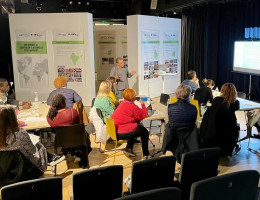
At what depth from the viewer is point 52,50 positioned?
315 inches

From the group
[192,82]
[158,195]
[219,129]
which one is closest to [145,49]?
[192,82]

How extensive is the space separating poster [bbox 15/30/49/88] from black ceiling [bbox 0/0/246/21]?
1.29 metres

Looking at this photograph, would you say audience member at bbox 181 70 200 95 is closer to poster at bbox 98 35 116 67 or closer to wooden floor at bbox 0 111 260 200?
wooden floor at bbox 0 111 260 200

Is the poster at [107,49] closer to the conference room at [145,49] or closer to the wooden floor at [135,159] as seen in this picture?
the conference room at [145,49]

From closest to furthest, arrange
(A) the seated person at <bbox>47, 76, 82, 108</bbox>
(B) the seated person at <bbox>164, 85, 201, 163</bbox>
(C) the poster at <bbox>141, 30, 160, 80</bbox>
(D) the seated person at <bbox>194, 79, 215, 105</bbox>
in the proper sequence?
(B) the seated person at <bbox>164, 85, 201, 163</bbox> → (A) the seated person at <bbox>47, 76, 82, 108</bbox> → (D) the seated person at <bbox>194, 79, 215, 105</bbox> → (C) the poster at <bbox>141, 30, 160, 80</bbox>

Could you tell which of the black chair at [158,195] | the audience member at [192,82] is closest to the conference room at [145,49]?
the audience member at [192,82]

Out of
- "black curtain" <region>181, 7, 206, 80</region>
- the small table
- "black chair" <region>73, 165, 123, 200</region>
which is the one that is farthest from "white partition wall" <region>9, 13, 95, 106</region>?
"black chair" <region>73, 165, 123, 200</region>

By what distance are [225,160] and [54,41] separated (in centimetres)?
548

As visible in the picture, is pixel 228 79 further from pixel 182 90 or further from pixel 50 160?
pixel 50 160

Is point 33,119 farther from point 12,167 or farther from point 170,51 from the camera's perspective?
point 170,51

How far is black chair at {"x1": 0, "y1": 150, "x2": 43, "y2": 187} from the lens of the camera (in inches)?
117

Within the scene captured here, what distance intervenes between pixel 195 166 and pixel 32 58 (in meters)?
6.44

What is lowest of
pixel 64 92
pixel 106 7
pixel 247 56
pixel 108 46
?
pixel 64 92

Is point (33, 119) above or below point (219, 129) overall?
above
